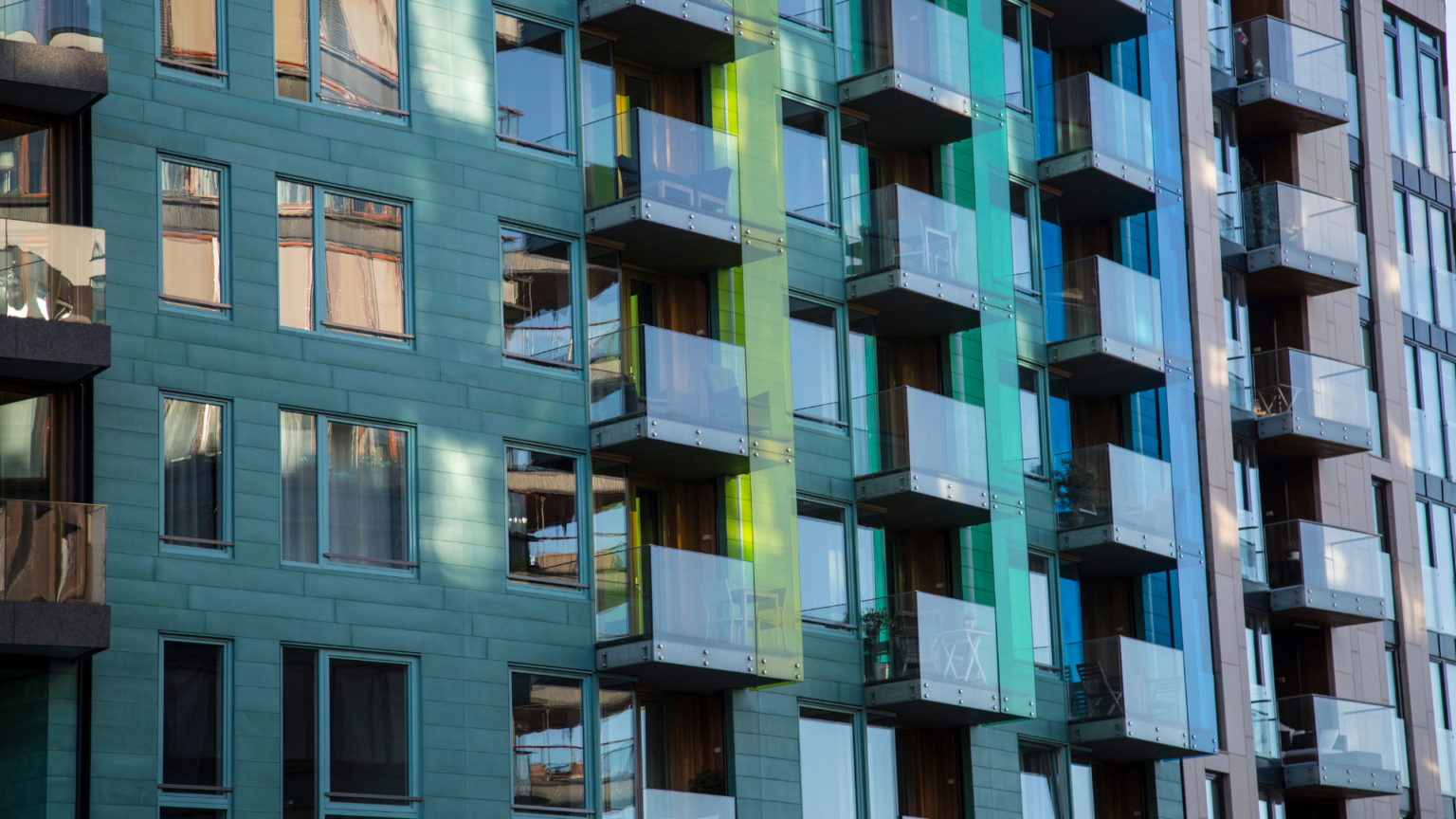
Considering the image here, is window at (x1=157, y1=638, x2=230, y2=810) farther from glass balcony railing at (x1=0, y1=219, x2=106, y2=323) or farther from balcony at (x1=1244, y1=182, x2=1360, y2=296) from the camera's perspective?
balcony at (x1=1244, y1=182, x2=1360, y2=296)

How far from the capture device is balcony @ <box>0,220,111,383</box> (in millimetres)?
22266

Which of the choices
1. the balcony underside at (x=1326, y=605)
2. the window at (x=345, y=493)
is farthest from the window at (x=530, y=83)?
the balcony underside at (x=1326, y=605)

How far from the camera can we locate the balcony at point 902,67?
106ft

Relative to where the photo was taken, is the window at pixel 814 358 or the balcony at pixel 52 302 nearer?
the balcony at pixel 52 302

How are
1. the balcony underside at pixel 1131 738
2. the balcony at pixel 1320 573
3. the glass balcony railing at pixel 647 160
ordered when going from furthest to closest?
the balcony at pixel 1320 573, the balcony underside at pixel 1131 738, the glass balcony railing at pixel 647 160

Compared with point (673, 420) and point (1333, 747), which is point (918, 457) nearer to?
point (673, 420)

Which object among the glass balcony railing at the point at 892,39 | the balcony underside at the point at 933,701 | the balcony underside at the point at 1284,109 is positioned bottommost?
the balcony underside at the point at 933,701

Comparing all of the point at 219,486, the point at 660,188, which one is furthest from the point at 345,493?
the point at 660,188

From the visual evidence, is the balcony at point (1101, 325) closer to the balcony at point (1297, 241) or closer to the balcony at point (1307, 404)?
the balcony at point (1307, 404)

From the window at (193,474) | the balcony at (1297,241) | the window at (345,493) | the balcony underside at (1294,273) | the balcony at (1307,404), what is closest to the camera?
the window at (193,474)

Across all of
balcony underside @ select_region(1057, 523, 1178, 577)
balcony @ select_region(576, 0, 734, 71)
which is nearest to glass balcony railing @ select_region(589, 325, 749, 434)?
balcony @ select_region(576, 0, 734, 71)

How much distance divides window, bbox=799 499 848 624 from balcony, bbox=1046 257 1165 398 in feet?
20.8

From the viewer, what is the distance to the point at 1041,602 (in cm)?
3481

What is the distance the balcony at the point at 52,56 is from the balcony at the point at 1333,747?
25.2m
